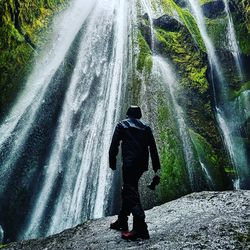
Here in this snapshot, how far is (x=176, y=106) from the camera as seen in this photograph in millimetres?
13859

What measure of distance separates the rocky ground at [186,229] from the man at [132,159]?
0.84ft

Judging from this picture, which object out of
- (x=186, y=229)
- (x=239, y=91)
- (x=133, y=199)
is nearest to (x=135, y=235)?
(x=133, y=199)

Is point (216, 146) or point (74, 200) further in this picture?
point (216, 146)

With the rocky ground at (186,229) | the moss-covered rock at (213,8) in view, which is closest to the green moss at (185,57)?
the moss-covered rock at (213,8)

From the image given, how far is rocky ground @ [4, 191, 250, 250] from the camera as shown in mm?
4848

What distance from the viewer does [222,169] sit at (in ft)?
41.7

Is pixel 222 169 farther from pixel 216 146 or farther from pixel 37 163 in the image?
pixel 37 163

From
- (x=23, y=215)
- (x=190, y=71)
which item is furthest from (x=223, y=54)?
(x=23, y=215)

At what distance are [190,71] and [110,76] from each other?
13.3 feet

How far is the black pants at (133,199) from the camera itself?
5066 millimetres

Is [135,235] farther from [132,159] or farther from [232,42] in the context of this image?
[232,42]

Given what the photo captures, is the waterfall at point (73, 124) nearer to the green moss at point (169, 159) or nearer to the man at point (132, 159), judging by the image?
the green moss at point (169, 159)

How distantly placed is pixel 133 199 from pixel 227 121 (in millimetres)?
11883

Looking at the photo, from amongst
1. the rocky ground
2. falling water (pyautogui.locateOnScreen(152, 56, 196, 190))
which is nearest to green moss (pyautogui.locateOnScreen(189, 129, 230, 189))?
falling water (pyautogui.locateOnScreen(152, 56, 196, 190))
